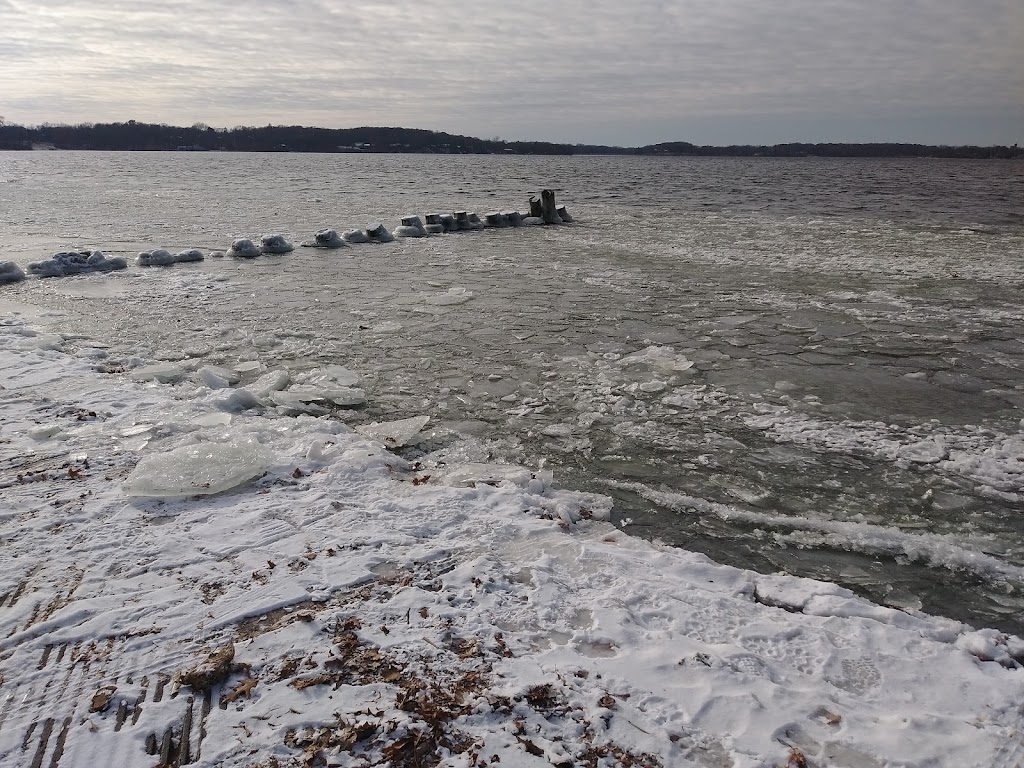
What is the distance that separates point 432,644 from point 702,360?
15.4 feet

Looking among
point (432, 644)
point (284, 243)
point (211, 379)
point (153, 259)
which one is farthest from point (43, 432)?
point (284, 243)

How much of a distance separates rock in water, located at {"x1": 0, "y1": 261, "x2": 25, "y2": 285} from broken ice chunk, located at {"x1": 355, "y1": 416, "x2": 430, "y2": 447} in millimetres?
8922

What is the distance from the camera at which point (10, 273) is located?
10.2m

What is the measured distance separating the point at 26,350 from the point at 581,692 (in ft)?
22.1

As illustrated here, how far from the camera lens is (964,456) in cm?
431

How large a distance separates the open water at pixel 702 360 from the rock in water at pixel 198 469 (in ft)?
3.94

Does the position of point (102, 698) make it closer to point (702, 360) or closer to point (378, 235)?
point (702, 360)

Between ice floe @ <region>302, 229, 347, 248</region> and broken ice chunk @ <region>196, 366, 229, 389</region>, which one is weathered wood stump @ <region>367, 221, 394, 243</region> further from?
broken ice chunk @ <region>196, 366, 229, 389</region>

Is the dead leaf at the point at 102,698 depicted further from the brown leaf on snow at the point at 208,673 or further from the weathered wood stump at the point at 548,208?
the weathered wood stump at the point at 548,208

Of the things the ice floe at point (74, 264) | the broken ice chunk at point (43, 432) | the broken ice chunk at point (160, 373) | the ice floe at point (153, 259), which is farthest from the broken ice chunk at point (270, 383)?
the ice floe at point (153, 259)

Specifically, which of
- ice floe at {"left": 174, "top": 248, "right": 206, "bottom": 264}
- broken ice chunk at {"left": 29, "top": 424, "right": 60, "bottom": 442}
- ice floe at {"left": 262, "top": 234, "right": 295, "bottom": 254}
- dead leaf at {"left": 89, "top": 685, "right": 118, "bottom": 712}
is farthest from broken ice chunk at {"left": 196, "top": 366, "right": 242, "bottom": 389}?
ice floe at {"left": 262, "top": 234, "right": 295, "bottom": 254}

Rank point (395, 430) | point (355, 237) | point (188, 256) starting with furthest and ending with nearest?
point (355, 237), point (188, 256), point (395, 430)

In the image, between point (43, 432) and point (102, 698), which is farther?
point (43, 432)

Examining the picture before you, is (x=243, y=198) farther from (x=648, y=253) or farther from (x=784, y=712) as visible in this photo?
(x=784, y=712)
